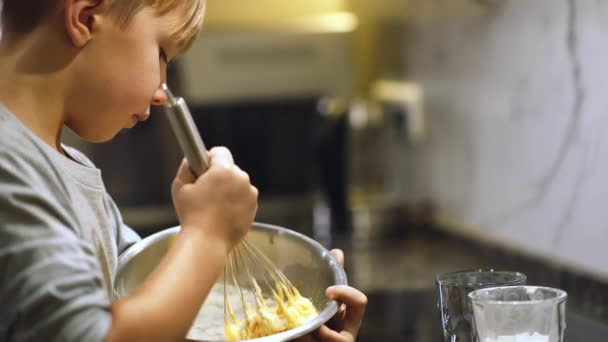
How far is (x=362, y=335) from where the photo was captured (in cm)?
137

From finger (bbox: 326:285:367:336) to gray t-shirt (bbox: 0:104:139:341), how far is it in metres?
0.22

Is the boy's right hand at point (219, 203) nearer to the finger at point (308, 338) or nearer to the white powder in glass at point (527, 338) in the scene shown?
the finger at point (308, 338)

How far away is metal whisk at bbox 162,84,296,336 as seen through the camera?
71cm

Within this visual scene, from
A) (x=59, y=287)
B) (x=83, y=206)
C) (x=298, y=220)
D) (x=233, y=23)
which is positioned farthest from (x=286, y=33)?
(x=59, y=287)

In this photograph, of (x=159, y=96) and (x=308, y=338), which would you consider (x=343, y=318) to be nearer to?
(x=308, y=338)

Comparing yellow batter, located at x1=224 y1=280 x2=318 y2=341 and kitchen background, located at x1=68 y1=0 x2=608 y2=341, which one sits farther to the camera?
kitchen background, located at x1=68 y1=0 x2=608 y2=341

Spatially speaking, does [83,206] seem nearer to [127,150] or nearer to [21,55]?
[21,55]

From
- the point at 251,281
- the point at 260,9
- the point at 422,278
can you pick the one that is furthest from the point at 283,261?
the point at 260,9

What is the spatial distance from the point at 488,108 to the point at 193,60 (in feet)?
2.23

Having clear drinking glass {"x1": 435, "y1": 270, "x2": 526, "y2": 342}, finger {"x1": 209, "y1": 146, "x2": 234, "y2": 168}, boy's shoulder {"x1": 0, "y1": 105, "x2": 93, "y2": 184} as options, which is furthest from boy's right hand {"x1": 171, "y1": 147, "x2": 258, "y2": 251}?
clear drinking glass {"x1": 435, "y1": 270, "x2": 526, "y2": 342}

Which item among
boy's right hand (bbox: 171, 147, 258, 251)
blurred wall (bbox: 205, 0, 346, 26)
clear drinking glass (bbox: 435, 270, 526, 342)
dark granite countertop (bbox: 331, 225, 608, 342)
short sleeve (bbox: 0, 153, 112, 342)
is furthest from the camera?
blurred wall (bbox: 205, 0, 346, 26)

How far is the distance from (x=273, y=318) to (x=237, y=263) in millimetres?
116

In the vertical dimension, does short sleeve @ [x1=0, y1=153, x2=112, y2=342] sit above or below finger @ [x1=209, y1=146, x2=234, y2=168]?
below

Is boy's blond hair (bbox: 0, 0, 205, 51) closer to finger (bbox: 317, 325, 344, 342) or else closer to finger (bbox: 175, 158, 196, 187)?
finger (bbox: 175, 158, 196, 187)
